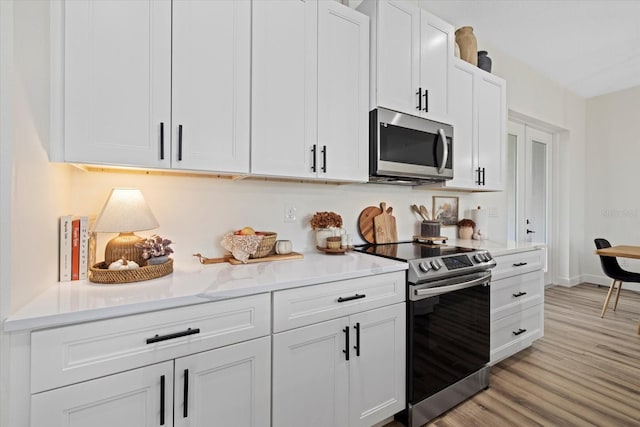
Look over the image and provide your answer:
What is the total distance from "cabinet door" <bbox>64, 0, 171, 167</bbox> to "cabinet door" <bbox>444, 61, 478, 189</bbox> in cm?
209

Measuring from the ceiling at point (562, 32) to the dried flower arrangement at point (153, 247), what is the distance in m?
2.85

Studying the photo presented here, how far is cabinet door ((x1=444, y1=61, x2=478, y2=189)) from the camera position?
2.41m

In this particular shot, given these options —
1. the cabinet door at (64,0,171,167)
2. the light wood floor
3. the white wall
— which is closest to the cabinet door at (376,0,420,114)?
the cabinet door at (64,0,171,167)

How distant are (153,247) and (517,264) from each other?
2.57 metres

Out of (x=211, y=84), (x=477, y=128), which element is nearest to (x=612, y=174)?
(x=477, y=128)

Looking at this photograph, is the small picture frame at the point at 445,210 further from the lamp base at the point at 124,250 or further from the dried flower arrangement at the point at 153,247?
the lamp base at the point at 124,250

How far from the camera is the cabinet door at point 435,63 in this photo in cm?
215

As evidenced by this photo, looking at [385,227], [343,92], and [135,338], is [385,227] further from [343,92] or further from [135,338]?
[135,338]

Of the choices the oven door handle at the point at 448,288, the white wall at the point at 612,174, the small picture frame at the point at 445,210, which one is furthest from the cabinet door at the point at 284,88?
the white wall at the point at 612,174

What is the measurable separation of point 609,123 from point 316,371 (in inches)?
231

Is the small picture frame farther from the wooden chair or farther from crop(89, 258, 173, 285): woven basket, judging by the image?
crop(89, 258, 173, 285): woven basket

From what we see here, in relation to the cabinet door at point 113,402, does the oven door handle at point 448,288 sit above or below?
above

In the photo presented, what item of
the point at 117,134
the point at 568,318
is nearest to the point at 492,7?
the point at 117,134

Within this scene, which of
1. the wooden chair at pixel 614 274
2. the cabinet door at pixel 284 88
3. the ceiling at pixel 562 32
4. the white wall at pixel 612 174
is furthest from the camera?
the white wall at pixel 612 174
